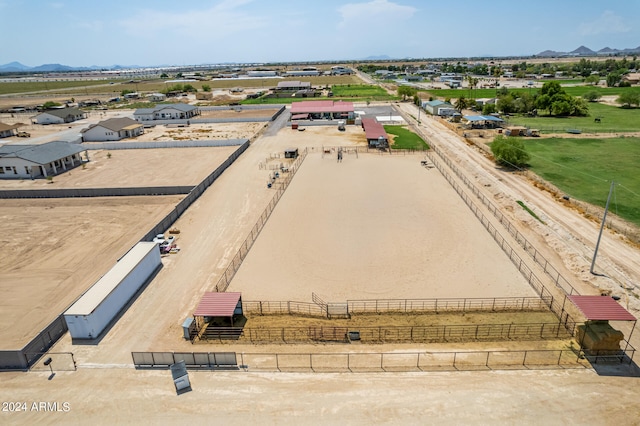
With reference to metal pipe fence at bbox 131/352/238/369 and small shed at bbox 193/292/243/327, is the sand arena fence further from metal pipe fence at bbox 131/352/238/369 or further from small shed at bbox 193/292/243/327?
metal pipe fence at bbox 131/352/238/369

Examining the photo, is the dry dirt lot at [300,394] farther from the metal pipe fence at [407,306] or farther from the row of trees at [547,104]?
the row of trees at [547,104]

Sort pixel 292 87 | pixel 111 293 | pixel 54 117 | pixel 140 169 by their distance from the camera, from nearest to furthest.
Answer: pixel 111 293
pixel 140 169
pixel 54 117
pixel 292 87

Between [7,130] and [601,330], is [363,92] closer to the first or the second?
[7,130]

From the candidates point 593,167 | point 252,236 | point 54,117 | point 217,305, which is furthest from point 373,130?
point 54,117

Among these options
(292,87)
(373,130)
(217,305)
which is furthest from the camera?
(292,87)

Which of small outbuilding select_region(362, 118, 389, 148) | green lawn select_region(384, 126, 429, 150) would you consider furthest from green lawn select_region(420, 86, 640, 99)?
small outbuilding select_region(362, 118, 389, 148)

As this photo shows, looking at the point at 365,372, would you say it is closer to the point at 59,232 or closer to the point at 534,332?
the point at 534,332

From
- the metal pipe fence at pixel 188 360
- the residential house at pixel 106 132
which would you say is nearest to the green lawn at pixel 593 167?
the metal pipe fence at pixel 188 360
